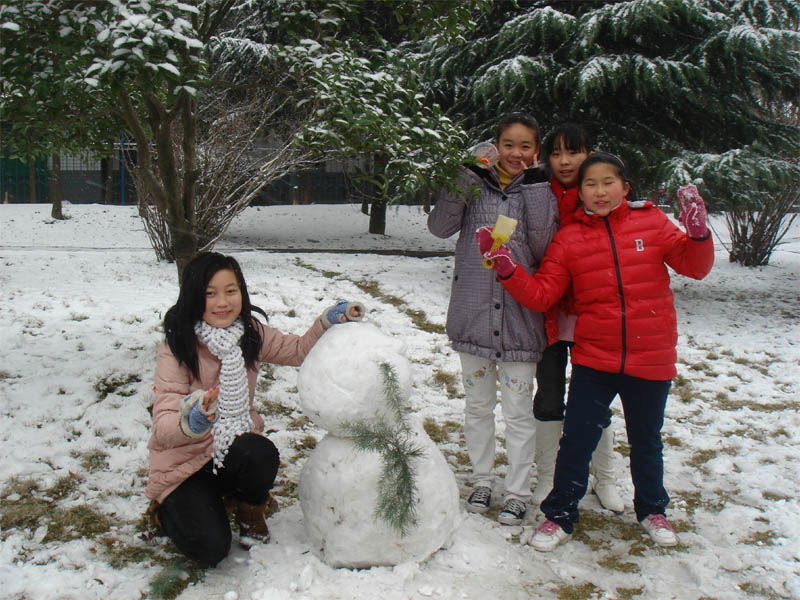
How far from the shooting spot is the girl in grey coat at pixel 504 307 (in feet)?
9.45

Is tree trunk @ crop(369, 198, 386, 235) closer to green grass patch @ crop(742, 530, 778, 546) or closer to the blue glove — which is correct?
green grass patch @ crop(742, 530, 778, 546)

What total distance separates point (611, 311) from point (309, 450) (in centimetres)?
185

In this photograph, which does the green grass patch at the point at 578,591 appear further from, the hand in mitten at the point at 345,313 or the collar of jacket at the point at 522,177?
the collar of jacket at the point at 522,177

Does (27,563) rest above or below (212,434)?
below

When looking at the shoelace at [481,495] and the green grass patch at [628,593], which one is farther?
the shoelace at [481,495]

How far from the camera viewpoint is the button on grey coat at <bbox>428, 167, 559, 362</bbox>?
113 inches

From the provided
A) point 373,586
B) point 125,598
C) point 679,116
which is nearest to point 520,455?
point 373,586

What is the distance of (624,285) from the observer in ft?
8.70

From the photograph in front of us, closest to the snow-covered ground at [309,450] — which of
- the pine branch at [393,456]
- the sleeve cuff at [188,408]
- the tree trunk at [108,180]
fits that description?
the pine branch at [393,456]

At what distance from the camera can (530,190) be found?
2.92 meters

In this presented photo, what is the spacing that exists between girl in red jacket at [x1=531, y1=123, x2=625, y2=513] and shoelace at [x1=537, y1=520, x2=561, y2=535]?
0.35 metres

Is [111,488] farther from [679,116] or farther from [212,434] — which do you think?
[679,116]

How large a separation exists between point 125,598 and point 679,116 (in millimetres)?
7798

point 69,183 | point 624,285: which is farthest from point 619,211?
point 69,183
